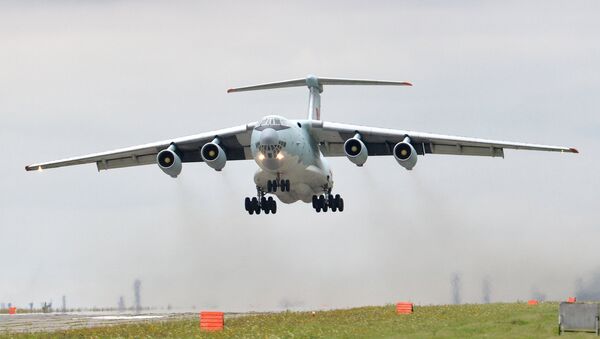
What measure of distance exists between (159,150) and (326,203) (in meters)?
6.90

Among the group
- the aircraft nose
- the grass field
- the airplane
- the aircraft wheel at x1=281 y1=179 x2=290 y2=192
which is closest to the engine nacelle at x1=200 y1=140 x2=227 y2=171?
the airplane

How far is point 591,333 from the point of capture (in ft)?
76.9

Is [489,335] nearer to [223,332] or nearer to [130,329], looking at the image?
[223,332]

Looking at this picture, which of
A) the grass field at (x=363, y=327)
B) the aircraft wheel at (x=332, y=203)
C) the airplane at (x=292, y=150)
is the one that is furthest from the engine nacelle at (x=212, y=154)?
the grass field at (x=363, y=327)

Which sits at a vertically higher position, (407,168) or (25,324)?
(407,168)

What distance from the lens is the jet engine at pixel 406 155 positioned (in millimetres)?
36156

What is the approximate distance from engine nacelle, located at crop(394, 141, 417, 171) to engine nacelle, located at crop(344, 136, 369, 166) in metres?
1.23

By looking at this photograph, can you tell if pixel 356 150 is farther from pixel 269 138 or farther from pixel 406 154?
pixel 269 138

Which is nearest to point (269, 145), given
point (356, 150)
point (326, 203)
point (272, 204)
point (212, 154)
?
point (212, 154)

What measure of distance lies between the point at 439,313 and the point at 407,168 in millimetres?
5789

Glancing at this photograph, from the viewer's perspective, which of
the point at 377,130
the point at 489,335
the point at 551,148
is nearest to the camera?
the point at 489,335

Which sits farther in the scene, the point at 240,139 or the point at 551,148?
the point at 240,139

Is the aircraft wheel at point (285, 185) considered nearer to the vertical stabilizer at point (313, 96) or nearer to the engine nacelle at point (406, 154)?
the engine nacelle at point (406, 154)

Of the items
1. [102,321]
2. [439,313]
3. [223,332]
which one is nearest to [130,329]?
[223,332]
